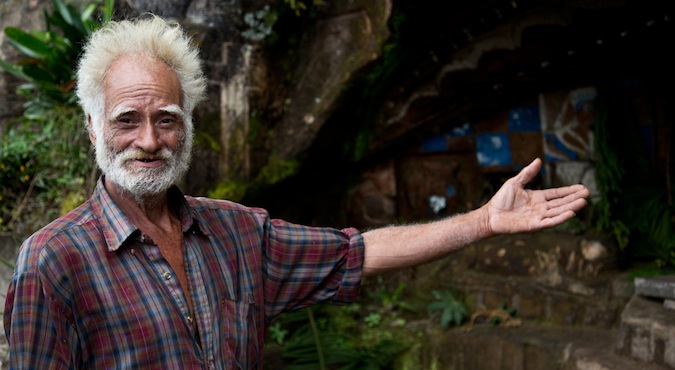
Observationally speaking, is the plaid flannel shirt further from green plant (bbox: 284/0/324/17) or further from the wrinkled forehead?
green plant (bbox: 284/0/324/17)

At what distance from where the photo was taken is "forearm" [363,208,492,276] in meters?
2.02

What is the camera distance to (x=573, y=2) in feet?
14.6

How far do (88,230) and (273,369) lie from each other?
319cm

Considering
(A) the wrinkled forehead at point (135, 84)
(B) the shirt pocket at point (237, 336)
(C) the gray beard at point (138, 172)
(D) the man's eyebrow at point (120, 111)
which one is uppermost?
(A) the wrinkled forehead at point (135, 84)

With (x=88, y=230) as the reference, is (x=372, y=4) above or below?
above

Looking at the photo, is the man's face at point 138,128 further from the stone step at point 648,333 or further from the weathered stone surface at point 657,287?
the weathered stone surface at point 657,287

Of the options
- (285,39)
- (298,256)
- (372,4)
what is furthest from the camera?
(285,39)

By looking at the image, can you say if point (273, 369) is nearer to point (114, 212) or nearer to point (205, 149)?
point (205, 149)

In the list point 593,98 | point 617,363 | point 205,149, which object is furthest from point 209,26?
point 617,363

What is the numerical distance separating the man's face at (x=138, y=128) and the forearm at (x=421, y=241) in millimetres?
624

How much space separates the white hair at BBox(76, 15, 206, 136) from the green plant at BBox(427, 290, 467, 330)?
10.7 ft

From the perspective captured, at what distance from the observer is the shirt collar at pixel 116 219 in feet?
5.43

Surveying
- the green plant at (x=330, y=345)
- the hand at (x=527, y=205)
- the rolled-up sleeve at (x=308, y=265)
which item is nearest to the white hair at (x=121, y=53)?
the rolled-up sleeve at (x=308, y=265)

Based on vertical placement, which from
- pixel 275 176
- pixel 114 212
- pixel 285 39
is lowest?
pixel 114 212
